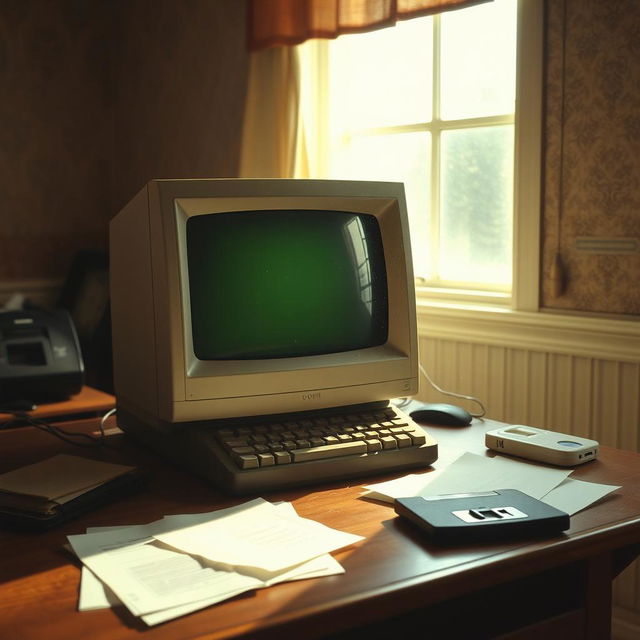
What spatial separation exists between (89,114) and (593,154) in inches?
94.8

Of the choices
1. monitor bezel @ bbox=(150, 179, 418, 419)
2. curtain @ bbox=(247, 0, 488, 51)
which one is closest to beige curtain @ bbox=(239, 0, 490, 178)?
curtain @ bbox=(247, 0, 488, 51)

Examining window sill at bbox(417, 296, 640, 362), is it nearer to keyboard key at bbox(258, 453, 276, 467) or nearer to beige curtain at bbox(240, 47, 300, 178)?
beige curtain at bbox(240, 47, 300, 178)

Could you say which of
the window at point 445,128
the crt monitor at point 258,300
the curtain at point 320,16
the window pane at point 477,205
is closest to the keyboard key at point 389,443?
the crt monitor at point 258,300

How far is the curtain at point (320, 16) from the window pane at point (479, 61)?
24 centimetres

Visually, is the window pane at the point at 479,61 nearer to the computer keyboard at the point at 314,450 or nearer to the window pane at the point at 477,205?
the window pane at the point at 477,205

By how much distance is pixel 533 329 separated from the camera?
219cm

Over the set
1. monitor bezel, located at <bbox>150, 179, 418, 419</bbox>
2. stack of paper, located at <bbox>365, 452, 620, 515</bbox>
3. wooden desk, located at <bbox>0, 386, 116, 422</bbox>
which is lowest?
wooden desk, located at <bbox>0, 386, 116, 422</bbox>

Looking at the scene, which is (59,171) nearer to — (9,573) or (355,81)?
(355,81)

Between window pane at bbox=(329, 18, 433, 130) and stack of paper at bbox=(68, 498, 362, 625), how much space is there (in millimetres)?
1815

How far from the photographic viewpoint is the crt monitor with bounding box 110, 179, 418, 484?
127 cm

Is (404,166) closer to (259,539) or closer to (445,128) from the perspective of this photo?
(445,128)

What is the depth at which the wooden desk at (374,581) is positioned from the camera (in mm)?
833

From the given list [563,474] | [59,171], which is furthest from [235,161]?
[563,474]

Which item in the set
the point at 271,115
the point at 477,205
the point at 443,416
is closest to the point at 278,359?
the point at 443,416
